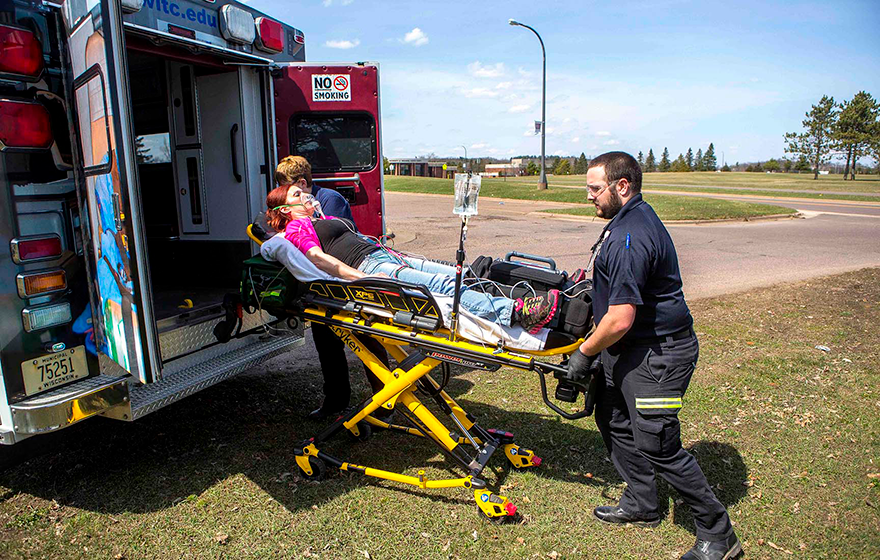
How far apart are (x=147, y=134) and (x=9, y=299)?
4.05 m

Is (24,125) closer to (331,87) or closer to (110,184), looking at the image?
(110,184)

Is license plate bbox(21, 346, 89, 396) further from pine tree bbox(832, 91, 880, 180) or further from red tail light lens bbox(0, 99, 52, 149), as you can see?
pine tree bbox(832, 91, 880, 180)

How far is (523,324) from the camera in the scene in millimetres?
3299

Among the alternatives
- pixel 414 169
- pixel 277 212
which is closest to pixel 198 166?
pixel 277 212

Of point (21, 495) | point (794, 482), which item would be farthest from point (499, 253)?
Result: point (21, 495)

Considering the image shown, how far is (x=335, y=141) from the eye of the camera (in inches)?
239

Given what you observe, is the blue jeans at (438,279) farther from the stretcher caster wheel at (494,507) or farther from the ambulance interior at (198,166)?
the ambulance interior at (198,166)

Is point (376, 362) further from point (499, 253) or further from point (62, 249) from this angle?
point (499, 253)

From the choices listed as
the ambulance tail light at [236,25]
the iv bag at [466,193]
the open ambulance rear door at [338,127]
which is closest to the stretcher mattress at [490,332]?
the iv bag at [466,193]

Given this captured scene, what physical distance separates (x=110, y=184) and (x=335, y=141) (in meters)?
3.26

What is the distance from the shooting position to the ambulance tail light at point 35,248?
9.98ft

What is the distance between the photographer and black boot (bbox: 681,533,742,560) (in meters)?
3.16

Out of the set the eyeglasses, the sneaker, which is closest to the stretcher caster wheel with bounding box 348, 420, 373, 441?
the sneaker

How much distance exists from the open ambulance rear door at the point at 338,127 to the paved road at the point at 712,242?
519 centimetres
